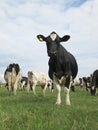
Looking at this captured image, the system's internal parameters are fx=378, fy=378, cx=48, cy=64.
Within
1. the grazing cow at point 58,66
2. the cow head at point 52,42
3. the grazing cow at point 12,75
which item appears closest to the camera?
the cow head at point 52,42

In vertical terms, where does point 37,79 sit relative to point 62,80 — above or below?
above

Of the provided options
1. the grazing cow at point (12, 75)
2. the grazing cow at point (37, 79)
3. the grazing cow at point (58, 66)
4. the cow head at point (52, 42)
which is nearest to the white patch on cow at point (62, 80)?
the grazing cow at point (58, 66)

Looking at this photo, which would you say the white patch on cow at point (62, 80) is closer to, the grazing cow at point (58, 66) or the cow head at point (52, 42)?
the grazing cow at point (58, 66)

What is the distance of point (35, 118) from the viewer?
8.64 meters

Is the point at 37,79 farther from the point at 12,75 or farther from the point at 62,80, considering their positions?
the point at 62,80

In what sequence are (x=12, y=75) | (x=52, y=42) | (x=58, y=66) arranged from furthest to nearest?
(x=12, y=75) → (x=58, y=66) → (x=52, y=42)

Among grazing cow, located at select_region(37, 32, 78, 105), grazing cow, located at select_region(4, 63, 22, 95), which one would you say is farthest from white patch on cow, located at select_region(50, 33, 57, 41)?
grazing cow, located at select_region(4, 63, 22, 95)

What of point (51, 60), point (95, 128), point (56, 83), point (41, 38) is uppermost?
point (41, 38)

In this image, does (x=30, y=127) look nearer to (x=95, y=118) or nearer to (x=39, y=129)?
(x=39, y=129)

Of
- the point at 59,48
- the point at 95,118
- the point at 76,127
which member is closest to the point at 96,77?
the point at 59,48

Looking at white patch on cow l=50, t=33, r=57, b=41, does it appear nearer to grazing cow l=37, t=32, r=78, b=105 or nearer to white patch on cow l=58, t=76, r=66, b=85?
grazing cow l=37, t=32, r=78, b=105

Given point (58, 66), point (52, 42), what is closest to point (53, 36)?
point (52, 42)

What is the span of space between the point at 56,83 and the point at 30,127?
8.11m

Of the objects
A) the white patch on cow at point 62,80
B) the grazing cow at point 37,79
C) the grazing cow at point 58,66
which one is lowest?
the white patch on cow at point 62,80
